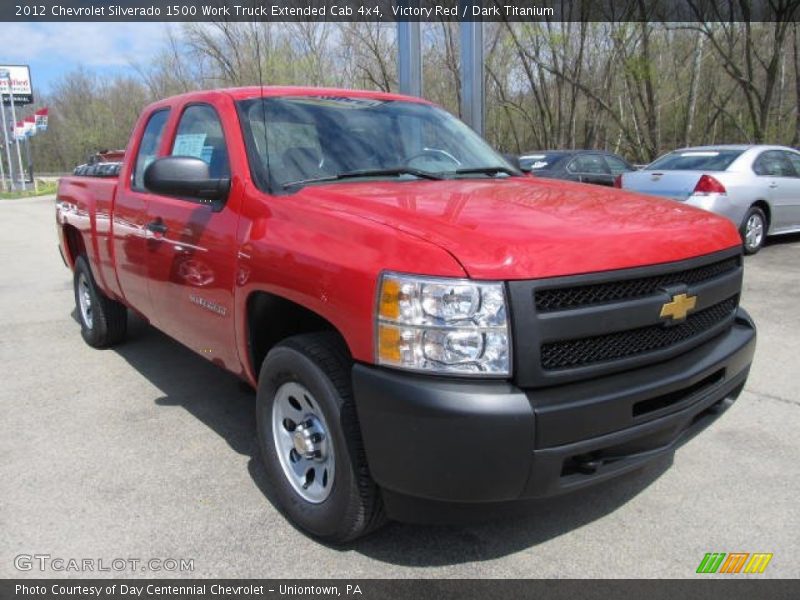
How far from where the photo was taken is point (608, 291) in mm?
2301

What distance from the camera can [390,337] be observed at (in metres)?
2.17

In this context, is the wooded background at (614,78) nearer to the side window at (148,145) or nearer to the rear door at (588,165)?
the rear door at (588,165)

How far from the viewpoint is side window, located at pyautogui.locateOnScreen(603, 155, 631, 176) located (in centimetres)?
1286

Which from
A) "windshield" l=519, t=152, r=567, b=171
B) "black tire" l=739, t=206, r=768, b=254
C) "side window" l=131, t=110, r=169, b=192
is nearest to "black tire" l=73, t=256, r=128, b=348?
"side window" l=131, t=110, r=169, b=192

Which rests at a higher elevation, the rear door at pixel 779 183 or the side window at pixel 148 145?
the side window at pixel 148 145

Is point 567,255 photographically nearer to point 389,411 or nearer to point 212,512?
point 389,411

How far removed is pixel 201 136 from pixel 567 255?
7.71 ft

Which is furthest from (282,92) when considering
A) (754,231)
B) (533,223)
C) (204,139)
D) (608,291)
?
(754,231)

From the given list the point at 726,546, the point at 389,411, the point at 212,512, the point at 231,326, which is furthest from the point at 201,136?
the point at 726,546

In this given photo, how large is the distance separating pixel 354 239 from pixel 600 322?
902mm

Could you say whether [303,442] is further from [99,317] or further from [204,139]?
[99,317]

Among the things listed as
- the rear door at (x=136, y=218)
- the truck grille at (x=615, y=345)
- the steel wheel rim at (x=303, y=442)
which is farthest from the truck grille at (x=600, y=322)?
the rear door at (x=136, y=218)

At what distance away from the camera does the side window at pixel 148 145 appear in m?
4.23

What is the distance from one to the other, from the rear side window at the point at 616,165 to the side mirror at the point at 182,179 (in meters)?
11.0
